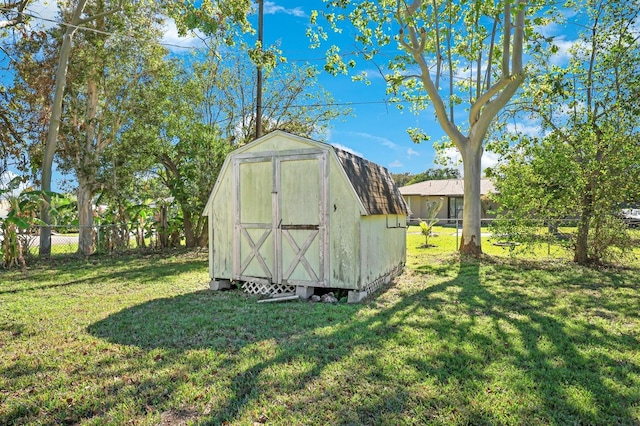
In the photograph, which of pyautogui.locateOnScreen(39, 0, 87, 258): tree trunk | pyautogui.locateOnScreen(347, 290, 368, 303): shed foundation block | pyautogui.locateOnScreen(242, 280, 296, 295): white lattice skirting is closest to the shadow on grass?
A: pyautogui.locateOnScreen(347, 290, 368, 303): shed foundation block

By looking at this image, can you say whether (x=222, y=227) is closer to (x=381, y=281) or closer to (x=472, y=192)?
(x=381, y=281)

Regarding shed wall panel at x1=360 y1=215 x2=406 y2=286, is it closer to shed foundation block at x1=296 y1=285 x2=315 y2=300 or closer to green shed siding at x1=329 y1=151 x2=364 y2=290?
green shed siding at x1=329 y1=151 x2=364 y2=290

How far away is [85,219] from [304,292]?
1096 cm

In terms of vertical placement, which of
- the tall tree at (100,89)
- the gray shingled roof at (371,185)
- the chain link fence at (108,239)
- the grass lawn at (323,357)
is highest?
the tall tree at (100,89)

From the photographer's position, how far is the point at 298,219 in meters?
6.64

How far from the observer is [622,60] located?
923 centimetres

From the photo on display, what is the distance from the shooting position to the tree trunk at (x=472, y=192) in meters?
11.2

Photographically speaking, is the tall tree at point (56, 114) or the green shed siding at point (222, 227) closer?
the green shed siding at point (222, 227)

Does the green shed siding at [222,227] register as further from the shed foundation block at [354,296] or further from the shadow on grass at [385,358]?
the shed foundation block at [354,296]

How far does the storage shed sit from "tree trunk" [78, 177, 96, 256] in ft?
24.3

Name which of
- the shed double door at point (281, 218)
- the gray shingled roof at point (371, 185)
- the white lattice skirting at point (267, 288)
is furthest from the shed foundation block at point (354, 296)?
the gray shingled roof at point (371, 185)

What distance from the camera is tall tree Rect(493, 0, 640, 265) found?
29.5ft

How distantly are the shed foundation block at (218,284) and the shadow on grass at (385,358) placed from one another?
1.11m

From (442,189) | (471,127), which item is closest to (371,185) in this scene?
(471,127)
